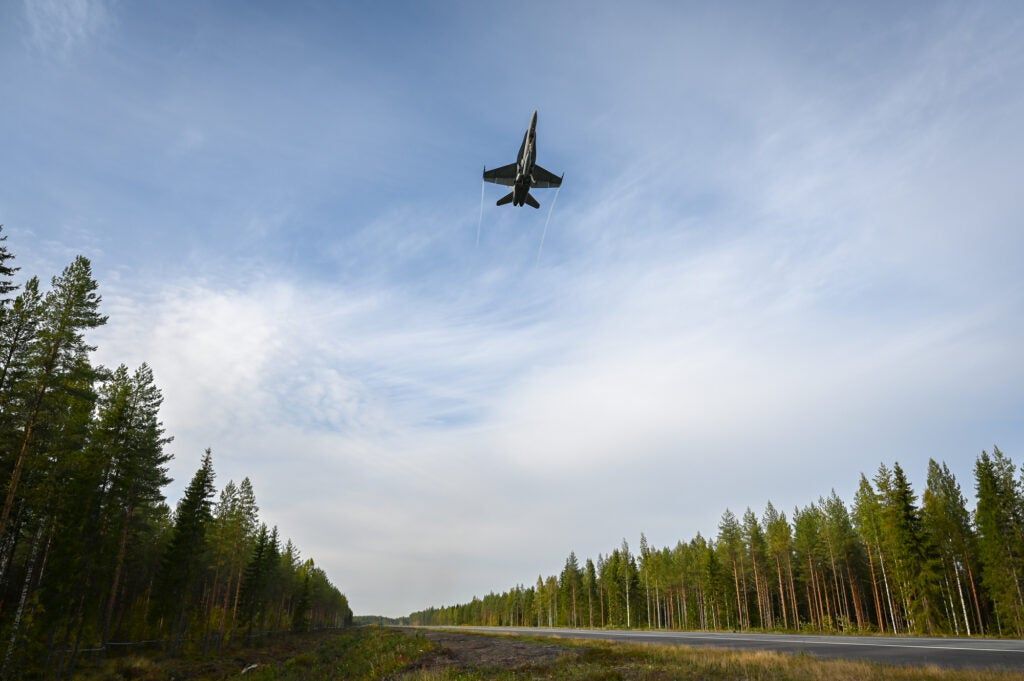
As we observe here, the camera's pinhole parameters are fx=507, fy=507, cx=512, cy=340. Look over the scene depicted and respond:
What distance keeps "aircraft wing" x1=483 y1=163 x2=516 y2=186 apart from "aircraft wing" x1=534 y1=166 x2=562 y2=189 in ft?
5.03

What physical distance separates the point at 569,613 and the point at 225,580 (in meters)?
87.3

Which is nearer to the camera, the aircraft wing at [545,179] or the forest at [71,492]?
the forest at [71,492]

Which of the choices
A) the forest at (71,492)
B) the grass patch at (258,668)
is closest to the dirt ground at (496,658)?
the grass patch at (258,668)

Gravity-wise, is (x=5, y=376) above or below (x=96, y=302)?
below

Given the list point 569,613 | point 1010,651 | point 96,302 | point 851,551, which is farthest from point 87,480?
point 569,613

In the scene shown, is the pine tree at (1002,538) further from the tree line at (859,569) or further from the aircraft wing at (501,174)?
the aircraft wing at (501,174)

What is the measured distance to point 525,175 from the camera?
30.7m

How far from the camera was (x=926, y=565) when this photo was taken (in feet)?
150

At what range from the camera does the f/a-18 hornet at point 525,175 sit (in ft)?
98.0

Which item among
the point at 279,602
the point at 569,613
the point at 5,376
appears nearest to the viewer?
the point at 5,376

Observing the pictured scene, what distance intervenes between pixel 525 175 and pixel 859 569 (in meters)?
72.6

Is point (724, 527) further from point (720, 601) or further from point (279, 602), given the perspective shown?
point (279, 602)

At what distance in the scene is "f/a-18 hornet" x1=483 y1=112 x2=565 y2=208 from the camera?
2986 cm

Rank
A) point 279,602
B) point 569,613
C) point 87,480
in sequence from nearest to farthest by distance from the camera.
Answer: point 87,480 < point 279,602 < point 569,613
